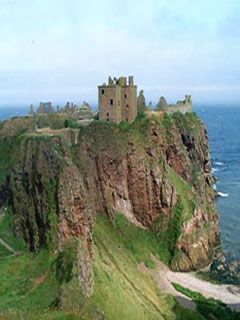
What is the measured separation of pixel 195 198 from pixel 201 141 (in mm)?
20135

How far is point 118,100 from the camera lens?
100688mm

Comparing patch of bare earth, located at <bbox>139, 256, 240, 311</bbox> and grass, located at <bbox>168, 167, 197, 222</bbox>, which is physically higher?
grass, located at <bbox>168, 167, 197, 222</bbox>

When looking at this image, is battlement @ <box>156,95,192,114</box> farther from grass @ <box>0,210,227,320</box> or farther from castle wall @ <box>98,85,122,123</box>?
grass @ <box>0,210,227,320</box>

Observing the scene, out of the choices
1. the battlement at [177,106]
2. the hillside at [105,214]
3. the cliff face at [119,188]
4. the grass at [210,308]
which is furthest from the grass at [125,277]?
the battlement at [177,106]

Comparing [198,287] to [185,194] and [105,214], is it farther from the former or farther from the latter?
[185,194]

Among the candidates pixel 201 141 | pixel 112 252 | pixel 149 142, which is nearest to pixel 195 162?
pixel 201 141

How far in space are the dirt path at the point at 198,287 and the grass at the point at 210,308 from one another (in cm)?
155

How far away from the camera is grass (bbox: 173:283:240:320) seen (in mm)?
76125

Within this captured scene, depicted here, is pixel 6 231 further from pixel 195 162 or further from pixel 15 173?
pixel 195 162

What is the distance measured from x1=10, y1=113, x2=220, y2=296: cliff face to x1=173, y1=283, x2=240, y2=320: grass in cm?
1135

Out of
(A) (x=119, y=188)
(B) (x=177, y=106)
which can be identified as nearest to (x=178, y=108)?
(B) (x=177, y=106)

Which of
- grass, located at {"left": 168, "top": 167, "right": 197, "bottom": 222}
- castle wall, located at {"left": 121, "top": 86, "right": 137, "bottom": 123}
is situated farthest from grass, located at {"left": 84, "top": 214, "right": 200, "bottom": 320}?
castle wall, located at {"left": 121, "top": 86, "right": 137, "bottom": 123}

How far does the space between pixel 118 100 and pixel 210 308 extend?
39058mm

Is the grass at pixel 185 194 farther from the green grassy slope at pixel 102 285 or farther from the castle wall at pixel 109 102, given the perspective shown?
the castle wall at pixel 109 102
